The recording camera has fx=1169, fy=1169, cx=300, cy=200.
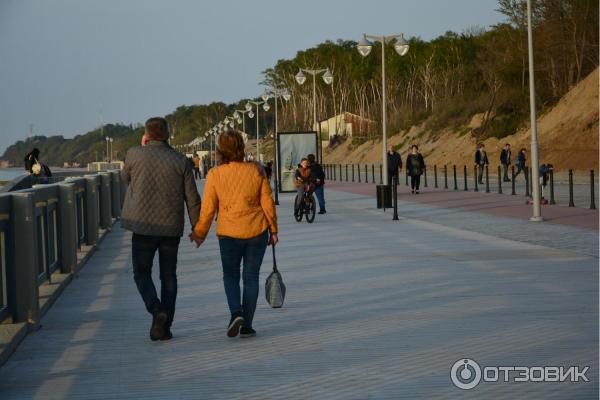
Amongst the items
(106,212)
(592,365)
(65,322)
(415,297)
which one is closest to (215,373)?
(592,365)

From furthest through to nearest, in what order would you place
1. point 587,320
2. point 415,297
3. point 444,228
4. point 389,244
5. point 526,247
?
point 444,228 → point 389,244 → point 526,247 → point 415,297 → point 587,320

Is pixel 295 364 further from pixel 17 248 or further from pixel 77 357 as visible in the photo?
pixel 17 248

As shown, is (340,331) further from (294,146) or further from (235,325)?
(294,146)

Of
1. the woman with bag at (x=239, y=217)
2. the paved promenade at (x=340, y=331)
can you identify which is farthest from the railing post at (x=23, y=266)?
the woman with bag at (x=239, y=217)

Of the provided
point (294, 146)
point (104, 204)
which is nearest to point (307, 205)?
point (104, 204)

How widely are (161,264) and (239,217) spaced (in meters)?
0.76

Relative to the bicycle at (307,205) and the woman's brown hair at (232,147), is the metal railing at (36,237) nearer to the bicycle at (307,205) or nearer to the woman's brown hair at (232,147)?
the woman's brown hair at (232,147)

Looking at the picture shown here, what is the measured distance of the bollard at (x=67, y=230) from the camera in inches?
542

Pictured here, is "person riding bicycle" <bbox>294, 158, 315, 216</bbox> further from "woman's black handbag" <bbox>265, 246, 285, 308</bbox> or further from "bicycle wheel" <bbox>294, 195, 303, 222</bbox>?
"woman's black handbag" <bbox>265, 246, 285, 308</bbox>

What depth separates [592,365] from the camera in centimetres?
745

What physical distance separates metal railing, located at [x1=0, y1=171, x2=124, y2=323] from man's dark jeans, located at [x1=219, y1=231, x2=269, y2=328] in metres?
1.78

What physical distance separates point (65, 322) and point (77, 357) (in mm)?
1964

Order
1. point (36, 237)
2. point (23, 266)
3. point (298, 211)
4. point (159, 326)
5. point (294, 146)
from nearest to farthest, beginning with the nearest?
point (159, 326) → point (23, 266) → point (36, 237) → point (298, 211) → point (294, 146)

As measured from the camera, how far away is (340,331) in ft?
30.6
